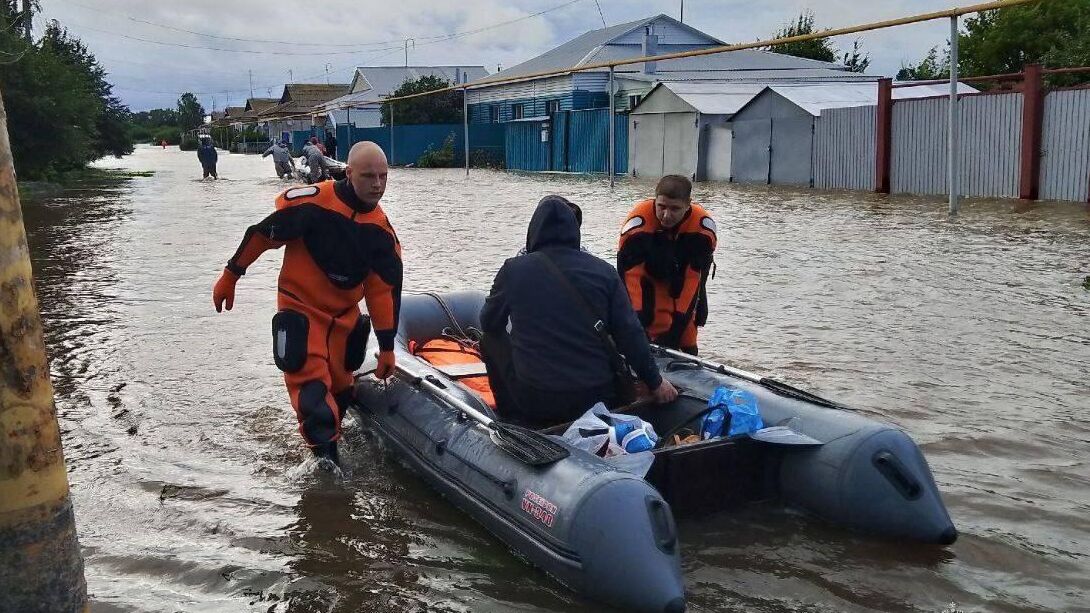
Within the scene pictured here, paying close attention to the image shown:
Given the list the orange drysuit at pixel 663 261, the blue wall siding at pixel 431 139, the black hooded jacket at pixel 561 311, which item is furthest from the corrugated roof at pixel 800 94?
the black hooded jacket at pixel 561 311

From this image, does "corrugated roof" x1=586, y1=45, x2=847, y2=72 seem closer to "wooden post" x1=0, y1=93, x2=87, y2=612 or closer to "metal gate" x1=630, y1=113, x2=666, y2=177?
"metal gate" x1=630, y1=113, x2=666, y2=177

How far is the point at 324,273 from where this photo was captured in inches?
200

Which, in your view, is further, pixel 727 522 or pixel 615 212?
pixel 615 212

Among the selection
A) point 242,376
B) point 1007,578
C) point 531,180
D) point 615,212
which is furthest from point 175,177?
point 1007,578

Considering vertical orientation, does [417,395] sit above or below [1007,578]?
above

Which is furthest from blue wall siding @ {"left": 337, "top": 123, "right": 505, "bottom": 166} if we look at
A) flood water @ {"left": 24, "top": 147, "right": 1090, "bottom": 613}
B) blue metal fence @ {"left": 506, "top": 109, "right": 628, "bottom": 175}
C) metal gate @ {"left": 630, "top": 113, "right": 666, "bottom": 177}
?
flood water @ {"left": 24, "top": 147, "right": 1090, "bottom": 613}

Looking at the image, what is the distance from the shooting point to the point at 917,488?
4.20 meters

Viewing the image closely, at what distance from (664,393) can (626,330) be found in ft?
1.50

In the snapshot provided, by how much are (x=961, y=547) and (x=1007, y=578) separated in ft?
0.97

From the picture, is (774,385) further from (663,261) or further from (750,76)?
(750,76)

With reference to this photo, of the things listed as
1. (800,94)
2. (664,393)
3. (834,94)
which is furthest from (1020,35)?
(664,393)

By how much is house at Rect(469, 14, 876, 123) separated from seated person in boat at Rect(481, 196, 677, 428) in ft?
91.8

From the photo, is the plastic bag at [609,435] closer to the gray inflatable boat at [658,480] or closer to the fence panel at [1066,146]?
the gray inflatable boat at [658,480]

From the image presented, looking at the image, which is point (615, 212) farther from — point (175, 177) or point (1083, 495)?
point (175, 177)
